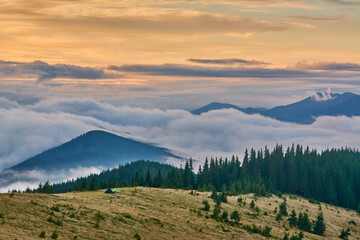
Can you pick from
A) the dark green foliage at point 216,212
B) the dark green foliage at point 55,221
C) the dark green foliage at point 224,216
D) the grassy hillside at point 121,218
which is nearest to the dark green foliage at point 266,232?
the grassy hillside at point 121,218

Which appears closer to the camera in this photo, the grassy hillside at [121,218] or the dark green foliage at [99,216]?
the grassy hillside at [121,218]

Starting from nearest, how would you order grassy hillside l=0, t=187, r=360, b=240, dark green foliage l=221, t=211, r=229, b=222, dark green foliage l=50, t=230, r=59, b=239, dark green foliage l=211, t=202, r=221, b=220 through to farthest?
dark green foliage l=50, t=230, r=59, b=239 < grassy hillside l=0, t=187, r=360, b=240 < dark green foliage l=211, t=202, r=221, b=220 < dark green foliage l=221, t=211, r=229, b=222

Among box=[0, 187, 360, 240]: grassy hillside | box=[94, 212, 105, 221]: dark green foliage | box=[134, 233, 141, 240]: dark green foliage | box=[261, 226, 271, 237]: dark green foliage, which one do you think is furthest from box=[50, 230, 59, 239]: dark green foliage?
box=[261, 226, 271, 237]: dark green foliage

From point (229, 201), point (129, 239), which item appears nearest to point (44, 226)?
point (129, 239)

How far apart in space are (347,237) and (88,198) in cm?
6965

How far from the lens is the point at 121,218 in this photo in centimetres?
7000

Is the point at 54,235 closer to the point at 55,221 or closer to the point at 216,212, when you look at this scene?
the point at 55,221

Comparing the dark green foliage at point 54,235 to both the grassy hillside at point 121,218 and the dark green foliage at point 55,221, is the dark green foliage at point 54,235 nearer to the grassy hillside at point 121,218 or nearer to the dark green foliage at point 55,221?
the grassy hillside at point 121,218

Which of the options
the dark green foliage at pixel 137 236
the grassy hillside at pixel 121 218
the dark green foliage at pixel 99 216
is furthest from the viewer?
the dark green foliage at pixel 99 216

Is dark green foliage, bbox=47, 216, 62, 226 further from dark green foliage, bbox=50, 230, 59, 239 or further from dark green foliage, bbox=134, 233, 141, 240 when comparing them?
dark green foliage, bbox=134, 233, 141, 240

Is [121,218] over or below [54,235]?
below

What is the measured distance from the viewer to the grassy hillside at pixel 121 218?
56906 millimetres

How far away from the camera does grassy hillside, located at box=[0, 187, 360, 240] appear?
56.9m

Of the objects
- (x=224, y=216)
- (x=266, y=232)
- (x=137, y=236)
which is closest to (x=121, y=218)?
(x=137, y=236)
